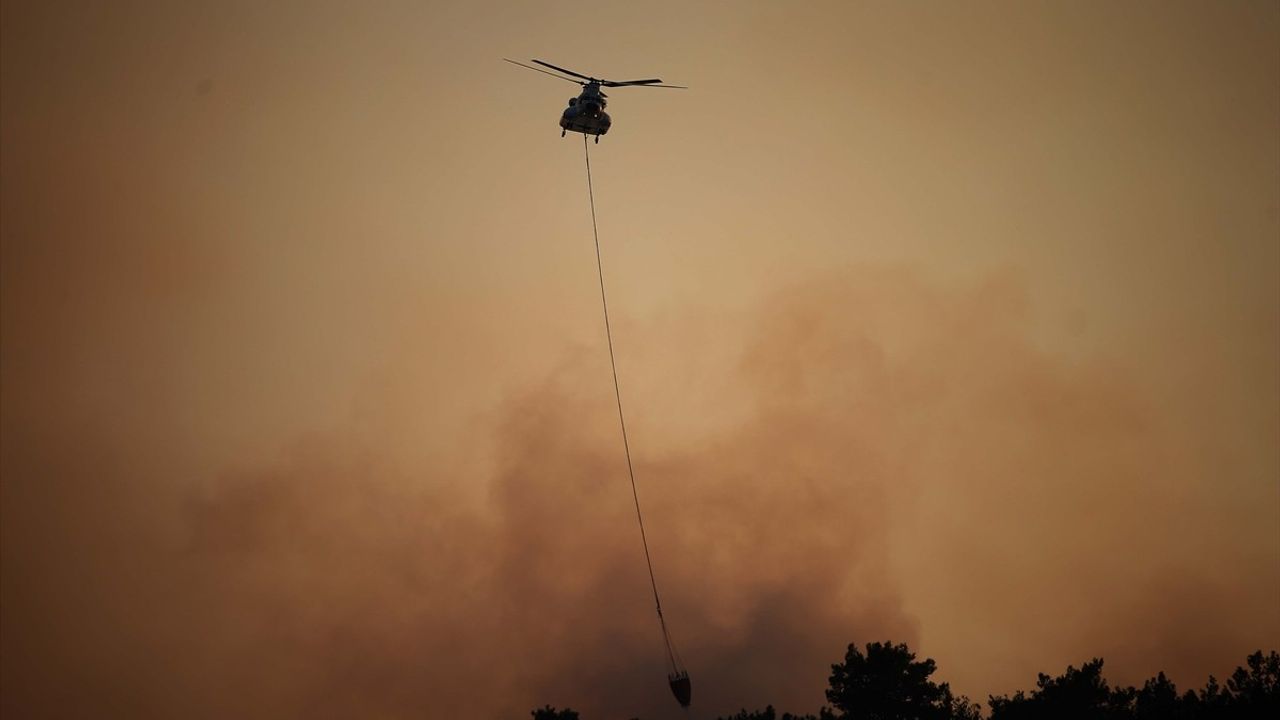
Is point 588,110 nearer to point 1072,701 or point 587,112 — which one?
point 587,112

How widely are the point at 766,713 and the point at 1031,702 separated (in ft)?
66.8

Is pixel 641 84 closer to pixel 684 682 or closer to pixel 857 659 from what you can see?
pixel 684 682

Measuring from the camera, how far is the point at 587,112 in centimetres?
6619

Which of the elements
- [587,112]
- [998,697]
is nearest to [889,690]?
[998,697]

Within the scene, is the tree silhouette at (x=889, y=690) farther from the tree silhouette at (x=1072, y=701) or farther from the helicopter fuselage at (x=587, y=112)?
the helicopter fuselage at (x=587, y=112)

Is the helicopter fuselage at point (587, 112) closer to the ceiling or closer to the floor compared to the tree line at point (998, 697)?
closer to the ceiling

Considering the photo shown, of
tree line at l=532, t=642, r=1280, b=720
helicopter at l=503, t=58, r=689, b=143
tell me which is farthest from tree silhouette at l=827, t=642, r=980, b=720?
helicopter at l=503, t=58, r=689, b=143

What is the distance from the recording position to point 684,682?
52.4 meters

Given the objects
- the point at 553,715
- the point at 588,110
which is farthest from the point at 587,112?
the point at 553,715

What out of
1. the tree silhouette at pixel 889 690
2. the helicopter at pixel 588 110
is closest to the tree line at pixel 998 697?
the tree silhouette at pixel 889 690

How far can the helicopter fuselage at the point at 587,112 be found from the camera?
66.1 metres

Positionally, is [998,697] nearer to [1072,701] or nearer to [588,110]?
[1072,701]

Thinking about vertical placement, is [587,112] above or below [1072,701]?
above

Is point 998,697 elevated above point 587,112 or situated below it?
below
